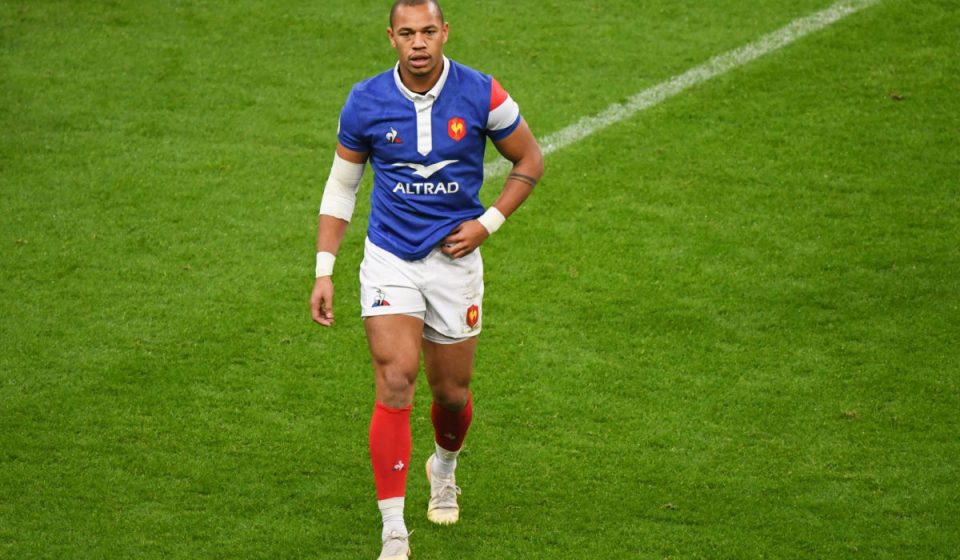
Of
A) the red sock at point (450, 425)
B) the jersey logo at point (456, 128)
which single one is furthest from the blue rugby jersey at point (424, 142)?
the red sock at point (450, 425)

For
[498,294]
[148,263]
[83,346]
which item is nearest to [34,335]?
[83,346]

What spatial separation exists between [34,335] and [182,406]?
3.64 ft

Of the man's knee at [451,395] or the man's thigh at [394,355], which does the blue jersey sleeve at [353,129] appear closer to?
the man's thigh at [394,355]

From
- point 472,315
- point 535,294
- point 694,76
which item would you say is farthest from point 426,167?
point 694,76

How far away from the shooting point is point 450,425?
5895 millimetres

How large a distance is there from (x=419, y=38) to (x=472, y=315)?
43.7 inches

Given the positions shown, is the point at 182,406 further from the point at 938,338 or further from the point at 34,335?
the point at 938,338

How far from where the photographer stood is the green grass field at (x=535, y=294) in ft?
19.6

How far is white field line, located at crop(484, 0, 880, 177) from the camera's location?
9.60 m

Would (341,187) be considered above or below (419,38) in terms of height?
below

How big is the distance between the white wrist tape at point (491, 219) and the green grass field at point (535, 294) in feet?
4.15

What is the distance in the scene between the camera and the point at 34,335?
736 centimetres

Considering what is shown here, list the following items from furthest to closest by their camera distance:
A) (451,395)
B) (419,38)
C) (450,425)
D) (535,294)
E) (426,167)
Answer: (535,294)
(450,425)
(451,395)
(426,167)
(419,38)

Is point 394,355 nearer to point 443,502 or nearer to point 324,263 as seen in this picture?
point 324,263
